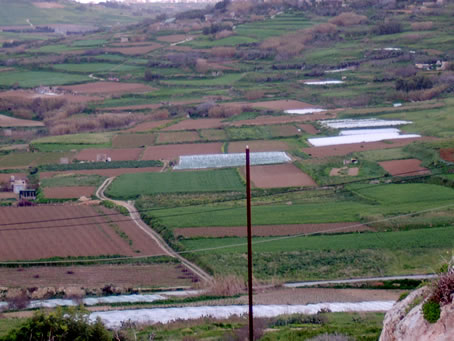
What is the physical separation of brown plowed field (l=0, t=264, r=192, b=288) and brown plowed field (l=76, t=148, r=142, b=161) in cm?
1586

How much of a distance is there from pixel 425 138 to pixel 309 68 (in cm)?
2612

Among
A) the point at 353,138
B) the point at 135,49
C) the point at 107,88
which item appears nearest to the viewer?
the point at 353,138

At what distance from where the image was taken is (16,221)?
84.9 ft

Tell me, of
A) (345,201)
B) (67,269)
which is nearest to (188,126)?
(345,201)

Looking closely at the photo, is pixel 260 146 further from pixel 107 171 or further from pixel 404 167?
pixel 404 167

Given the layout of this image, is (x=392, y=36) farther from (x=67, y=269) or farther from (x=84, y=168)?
(x=67, y=269)

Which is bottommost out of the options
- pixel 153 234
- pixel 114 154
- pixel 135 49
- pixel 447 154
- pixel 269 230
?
pixel 153 234

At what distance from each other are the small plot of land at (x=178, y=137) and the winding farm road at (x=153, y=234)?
872cm

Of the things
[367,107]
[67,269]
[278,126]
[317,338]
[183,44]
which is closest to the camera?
[317,338]

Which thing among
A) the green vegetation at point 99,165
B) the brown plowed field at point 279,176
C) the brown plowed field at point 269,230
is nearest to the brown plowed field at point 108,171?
the green vegetation at point 99,165

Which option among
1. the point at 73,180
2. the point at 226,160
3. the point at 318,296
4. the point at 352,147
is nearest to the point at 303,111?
the point at 352,147

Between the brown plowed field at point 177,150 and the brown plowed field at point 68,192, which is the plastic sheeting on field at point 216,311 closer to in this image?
the brown plowed field at point 68,192

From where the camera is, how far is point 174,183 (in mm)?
31203

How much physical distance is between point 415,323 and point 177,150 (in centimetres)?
3070
